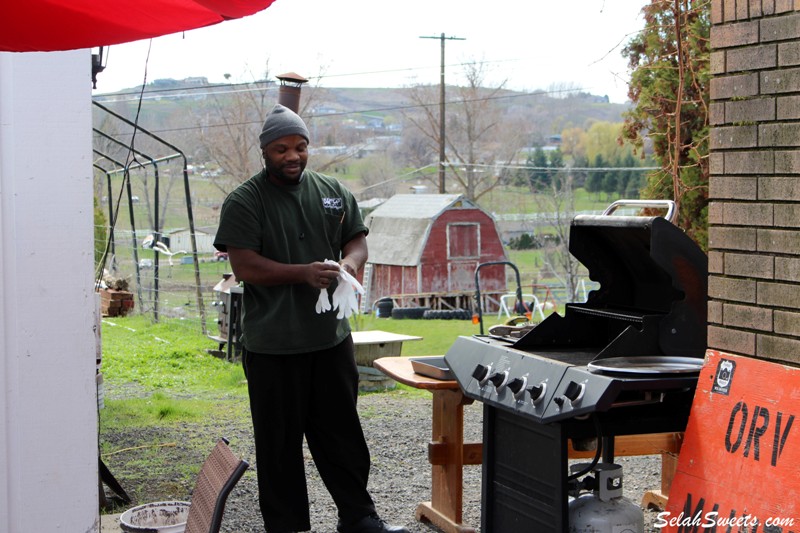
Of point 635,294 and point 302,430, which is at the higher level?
point 635,294

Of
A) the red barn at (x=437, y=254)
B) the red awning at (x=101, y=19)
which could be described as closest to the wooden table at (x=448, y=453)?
the red awning at (x=101, y=19)

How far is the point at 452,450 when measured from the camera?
4855mm

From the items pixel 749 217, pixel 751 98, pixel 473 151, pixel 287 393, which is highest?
pixel 473 151

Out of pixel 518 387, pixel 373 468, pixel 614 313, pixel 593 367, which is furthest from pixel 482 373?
pixel 373 468

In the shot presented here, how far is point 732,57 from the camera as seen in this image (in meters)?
3.50

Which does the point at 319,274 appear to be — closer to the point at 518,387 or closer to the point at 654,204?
the point at 518,387

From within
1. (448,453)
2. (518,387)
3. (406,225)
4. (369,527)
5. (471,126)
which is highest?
(471,126)

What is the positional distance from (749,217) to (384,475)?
3431 mm

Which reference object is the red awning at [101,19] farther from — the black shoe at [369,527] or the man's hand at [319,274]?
the black shoe at [369,527]

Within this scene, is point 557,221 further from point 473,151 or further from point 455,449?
point 455,449

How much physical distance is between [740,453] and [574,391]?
58cm

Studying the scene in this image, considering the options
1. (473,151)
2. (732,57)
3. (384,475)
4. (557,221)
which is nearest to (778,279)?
(732,57)

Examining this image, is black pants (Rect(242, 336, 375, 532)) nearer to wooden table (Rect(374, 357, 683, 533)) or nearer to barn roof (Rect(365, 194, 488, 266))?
wooden table (Rect(374, 357, 683, 533))

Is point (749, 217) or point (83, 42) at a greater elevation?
point (83, 42)
